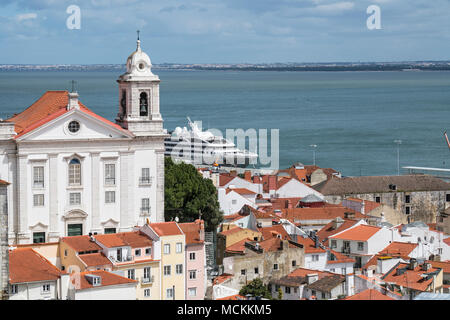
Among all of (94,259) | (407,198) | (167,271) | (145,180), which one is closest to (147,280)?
(167,271)

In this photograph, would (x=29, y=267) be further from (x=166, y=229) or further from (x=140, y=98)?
(x=140, y=98)

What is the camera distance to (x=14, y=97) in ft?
408

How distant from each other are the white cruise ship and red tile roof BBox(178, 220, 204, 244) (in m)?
56.3

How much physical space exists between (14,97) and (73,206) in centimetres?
10042

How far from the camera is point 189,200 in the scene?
3216 cm

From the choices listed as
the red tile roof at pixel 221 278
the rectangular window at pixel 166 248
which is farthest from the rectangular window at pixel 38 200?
the red tile roof at pixel 221 278

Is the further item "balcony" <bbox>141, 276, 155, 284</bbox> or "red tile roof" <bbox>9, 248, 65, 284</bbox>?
"balcony" <bbox>141, 276, 155, 284</bbox>

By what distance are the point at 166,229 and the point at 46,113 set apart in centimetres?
586

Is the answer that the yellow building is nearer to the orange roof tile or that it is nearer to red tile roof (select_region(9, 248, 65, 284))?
red tile roof (select_region(9, 248, 65, 284))

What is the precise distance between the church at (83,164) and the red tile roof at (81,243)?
78.3 inches

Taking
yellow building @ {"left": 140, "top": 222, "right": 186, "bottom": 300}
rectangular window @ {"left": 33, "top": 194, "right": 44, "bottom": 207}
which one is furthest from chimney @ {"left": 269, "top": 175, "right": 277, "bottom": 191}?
yellow building @ {"left": 140, "top": 222, "right": 186, "bottom": 300}

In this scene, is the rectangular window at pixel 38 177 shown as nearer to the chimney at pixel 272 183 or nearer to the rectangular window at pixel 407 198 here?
the chimney at pixel 272 183

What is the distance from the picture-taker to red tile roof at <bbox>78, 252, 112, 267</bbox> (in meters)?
23.0

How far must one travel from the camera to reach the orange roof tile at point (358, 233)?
31.5m
